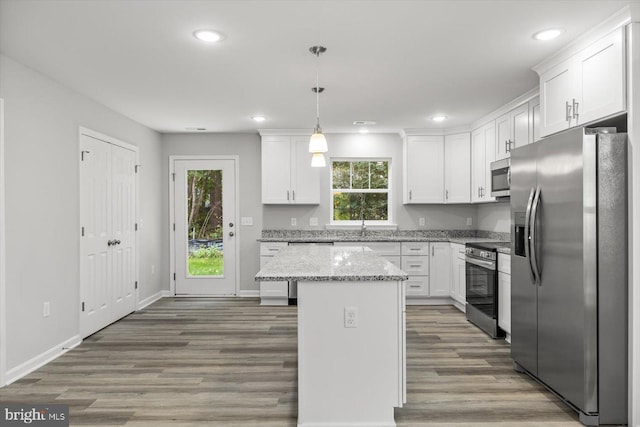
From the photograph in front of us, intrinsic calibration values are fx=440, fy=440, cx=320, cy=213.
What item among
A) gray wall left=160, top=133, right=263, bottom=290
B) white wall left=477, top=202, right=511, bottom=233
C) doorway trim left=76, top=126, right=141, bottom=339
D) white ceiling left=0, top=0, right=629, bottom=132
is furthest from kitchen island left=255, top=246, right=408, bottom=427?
gray wall left=160, top=133, right=263, bottom=290

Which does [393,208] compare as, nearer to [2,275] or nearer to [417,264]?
[417,264]

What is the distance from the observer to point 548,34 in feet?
9.50

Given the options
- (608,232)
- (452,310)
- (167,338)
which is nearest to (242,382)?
(167,338)

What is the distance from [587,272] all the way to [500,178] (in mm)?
2287

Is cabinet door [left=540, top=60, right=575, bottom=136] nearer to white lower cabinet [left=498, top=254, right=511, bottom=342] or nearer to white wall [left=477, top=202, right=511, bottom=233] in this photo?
white lower cabinet [left=498, top=254, right=511, bottom=342]

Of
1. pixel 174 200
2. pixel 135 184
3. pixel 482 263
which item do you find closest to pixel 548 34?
pixel 482 263

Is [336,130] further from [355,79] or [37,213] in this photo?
[37,213]

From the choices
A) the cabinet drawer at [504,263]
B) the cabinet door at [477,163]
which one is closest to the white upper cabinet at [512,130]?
the cabinet door at [477,163]

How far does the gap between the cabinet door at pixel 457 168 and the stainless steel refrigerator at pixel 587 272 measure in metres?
3.06

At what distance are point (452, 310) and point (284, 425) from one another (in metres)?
3.59

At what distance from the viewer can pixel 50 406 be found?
2.86 meters

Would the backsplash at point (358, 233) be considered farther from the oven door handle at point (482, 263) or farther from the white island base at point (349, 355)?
the white island base at point (349, 355)

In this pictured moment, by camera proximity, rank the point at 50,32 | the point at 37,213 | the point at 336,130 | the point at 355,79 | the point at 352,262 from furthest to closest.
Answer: the point at 336,130 → the point at 355,79 → the point at 37,213 → the point at 352,262 → the point at 50,32

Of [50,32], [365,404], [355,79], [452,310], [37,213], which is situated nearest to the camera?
[365,404]
